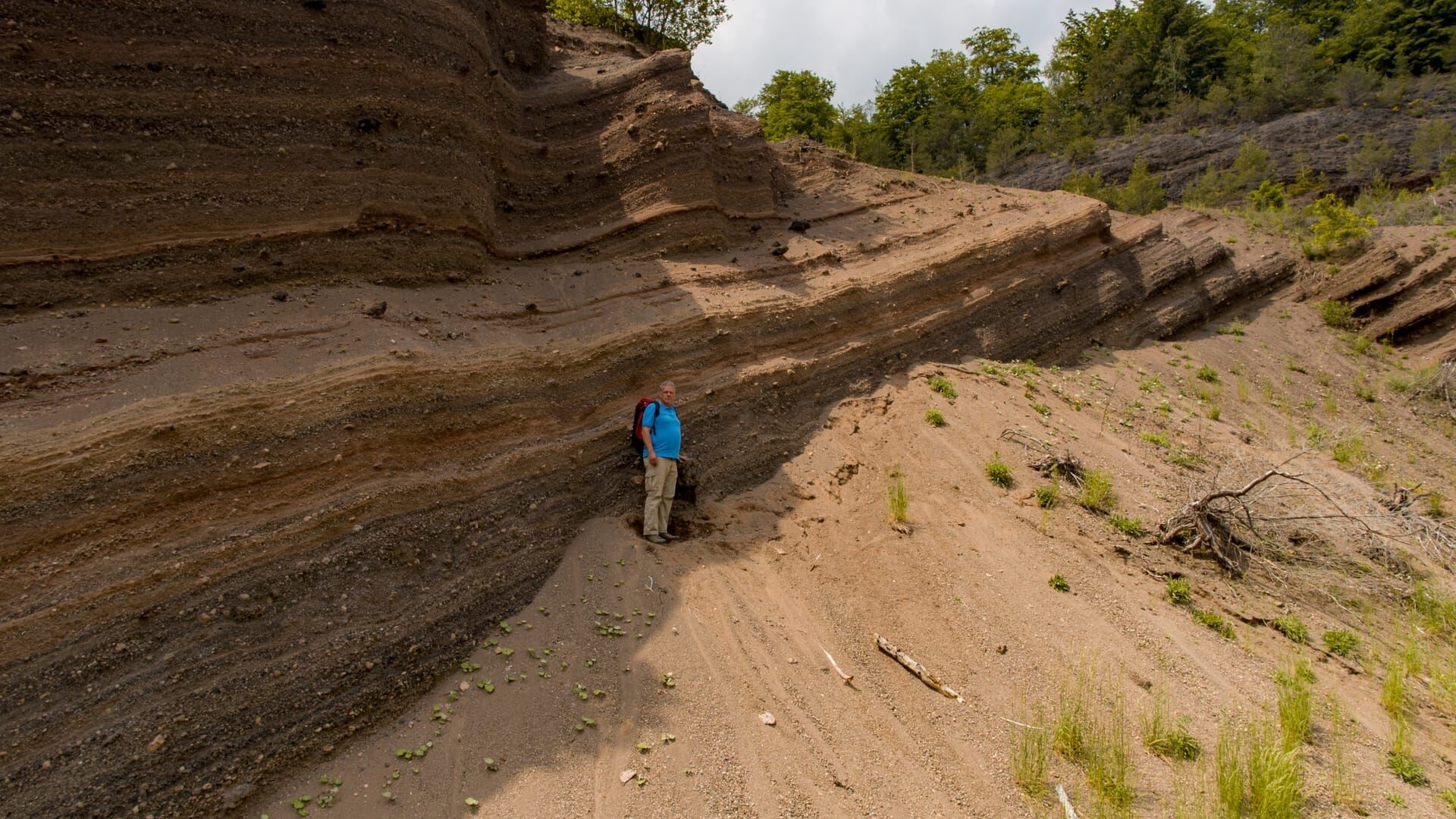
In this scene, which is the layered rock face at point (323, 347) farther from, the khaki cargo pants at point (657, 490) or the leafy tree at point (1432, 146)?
the leafy tree at point (1432, 146)

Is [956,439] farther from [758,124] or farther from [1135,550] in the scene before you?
[758,124]

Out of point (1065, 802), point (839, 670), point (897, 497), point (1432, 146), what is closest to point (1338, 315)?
point (897, 497)

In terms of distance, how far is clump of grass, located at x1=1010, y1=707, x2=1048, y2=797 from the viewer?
484cm

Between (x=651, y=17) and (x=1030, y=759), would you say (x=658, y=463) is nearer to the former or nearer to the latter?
(x=1030, y=759)

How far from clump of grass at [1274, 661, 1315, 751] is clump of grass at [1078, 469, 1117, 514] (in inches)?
89.1

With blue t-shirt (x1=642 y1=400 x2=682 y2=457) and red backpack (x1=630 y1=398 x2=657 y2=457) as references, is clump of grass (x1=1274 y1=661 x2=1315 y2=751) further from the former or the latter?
red backpack (x1=630 y1=398 x2=657 y2=457)

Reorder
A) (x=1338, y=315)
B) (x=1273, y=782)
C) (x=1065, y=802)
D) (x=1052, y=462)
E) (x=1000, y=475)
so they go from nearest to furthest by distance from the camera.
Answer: (x=1273, y=782) < (x=1065, y=802) < (x=1000, y=475) < (x=1052, y=462) < (x=1338, y=315)

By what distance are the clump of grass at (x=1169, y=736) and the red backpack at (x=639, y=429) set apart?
4.39m

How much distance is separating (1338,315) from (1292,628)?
10286mm

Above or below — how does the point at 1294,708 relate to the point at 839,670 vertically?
below

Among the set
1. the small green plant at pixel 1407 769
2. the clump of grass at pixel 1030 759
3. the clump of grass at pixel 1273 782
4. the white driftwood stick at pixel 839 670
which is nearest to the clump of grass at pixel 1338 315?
the small green plant at pixel 1407 769

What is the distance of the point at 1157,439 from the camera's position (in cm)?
981

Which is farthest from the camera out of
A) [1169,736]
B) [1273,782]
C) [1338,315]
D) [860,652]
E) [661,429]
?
[1338,315]

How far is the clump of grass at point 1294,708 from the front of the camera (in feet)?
17.5
